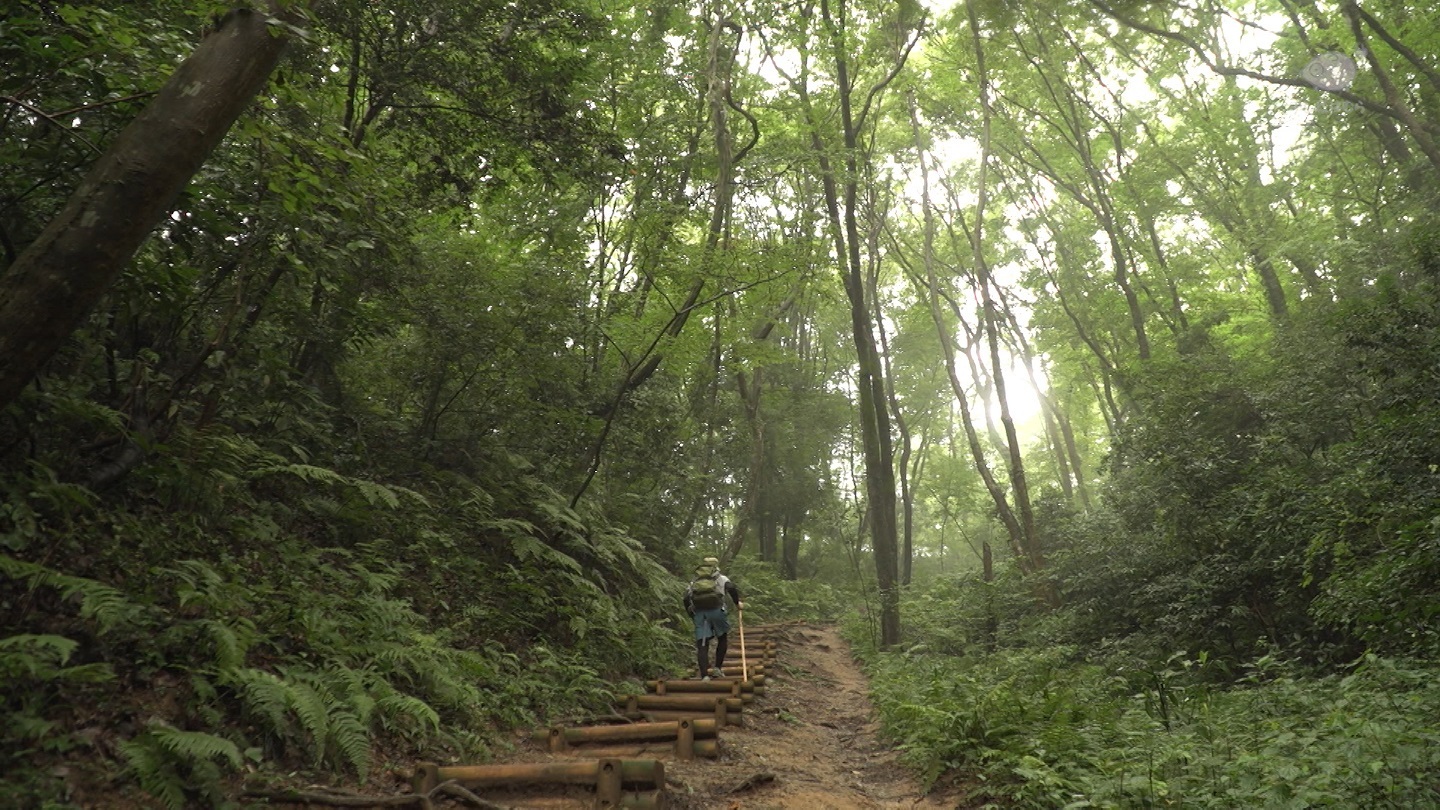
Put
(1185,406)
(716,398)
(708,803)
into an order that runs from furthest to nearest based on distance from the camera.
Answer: (716,398) < (1185,406) < (708,803)

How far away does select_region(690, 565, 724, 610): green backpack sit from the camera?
9.56m

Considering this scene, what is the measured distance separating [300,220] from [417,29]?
3392 millimetres

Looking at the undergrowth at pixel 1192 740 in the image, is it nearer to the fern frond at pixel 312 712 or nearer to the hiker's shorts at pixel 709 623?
the hiker's shorts at pixel 709 623

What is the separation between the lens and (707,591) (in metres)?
9.55

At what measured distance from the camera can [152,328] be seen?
6645 mm

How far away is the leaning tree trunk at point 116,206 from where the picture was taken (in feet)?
12.8

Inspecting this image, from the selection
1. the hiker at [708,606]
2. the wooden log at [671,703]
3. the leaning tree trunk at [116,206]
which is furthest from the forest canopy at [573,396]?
the hiker at [708,606]

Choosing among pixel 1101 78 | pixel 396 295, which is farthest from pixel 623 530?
pixel 1101 78

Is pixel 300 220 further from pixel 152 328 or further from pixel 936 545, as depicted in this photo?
pixel 936 545

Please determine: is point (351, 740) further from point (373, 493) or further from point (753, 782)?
point (373, 493)

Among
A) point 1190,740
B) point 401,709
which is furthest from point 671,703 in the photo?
point 1190,740

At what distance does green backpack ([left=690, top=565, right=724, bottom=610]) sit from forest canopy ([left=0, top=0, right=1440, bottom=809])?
4.20 feet

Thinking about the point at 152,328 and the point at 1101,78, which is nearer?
the point at 152,328

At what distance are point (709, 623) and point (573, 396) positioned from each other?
4.43 metres
